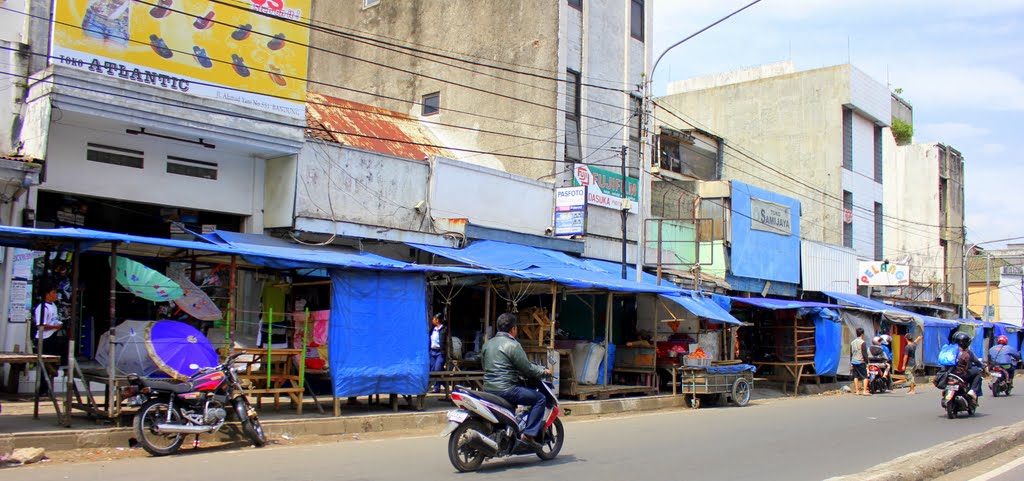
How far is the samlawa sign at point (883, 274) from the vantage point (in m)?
35.0

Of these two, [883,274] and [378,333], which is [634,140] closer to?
[378,333]

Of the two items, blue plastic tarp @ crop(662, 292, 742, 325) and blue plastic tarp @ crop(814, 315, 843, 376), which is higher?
blue plastic tarp @ crop(662, 292, 742, 325)

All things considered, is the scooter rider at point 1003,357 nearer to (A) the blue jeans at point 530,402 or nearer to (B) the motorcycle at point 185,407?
(A) the blue jeans at point 530,402

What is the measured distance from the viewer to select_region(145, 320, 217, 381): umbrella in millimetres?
10477

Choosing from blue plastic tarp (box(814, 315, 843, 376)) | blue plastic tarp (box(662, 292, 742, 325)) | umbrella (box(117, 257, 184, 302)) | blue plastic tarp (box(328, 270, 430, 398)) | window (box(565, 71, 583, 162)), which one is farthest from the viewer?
window (box(565, 71, 583, 162))

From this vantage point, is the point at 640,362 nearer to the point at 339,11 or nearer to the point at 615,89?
the point at 615,89

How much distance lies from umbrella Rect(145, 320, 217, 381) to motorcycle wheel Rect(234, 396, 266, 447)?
84 centimetres

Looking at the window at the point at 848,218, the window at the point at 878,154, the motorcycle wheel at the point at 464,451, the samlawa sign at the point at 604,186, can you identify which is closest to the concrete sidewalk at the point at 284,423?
the motorcycle wheel at the point at 464,451

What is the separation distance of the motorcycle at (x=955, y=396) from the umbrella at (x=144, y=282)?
13015mm

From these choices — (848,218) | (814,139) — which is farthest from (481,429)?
(814,139)

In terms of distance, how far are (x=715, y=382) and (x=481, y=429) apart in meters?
10.4

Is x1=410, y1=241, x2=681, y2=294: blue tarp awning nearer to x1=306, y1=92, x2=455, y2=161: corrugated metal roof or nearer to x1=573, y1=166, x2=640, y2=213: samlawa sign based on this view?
x1=306, y1=92, x2=455, y2=161: corrugated metal roof

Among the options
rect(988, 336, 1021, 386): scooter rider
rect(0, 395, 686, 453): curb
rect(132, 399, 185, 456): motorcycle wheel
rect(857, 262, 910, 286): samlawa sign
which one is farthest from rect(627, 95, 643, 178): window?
rect(132, 399, 185, 456): motorcycle wheel

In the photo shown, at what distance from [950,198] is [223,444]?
45056 millimetres
